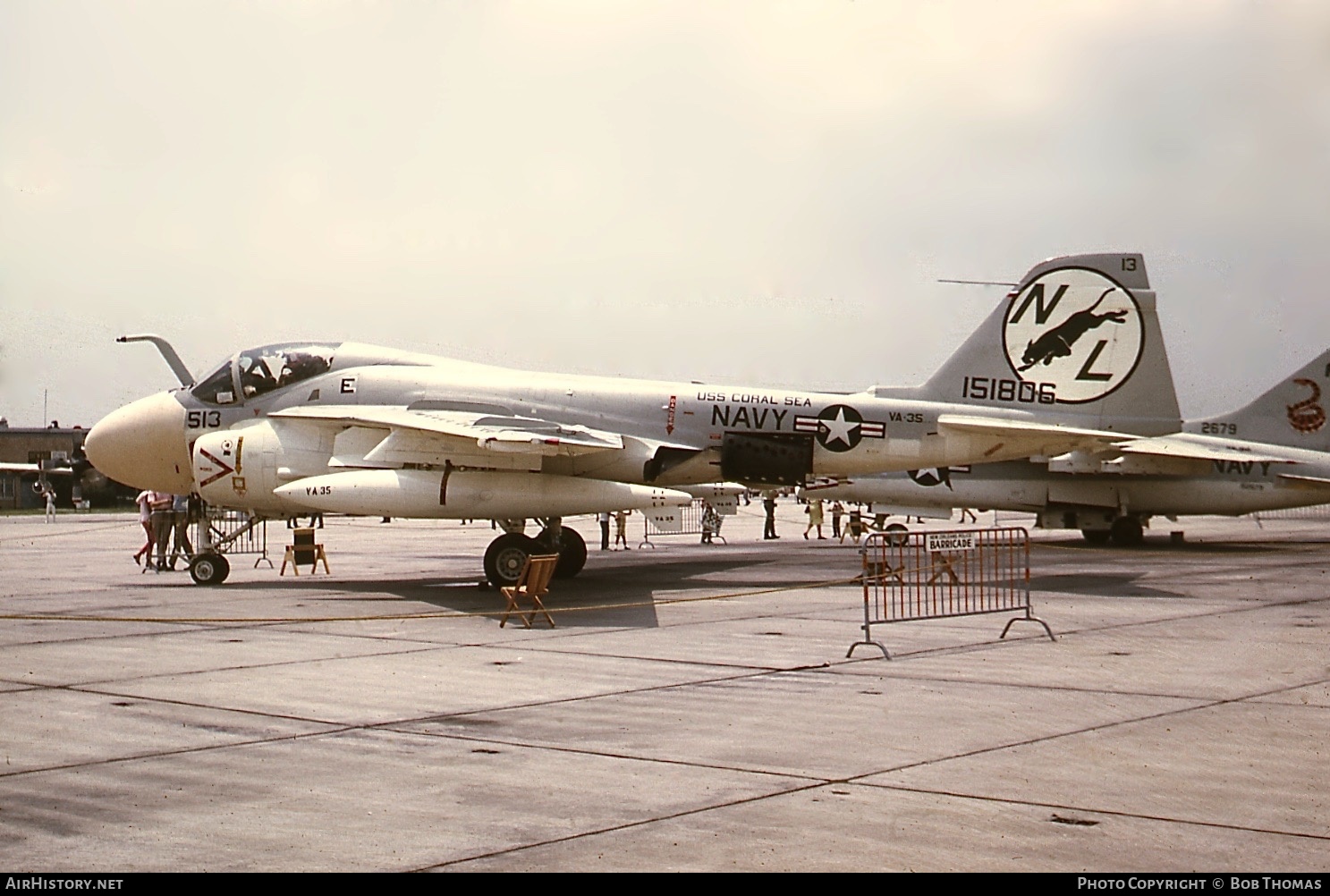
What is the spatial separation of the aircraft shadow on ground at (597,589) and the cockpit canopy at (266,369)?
3.15 metres

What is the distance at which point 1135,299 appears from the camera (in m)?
22.2

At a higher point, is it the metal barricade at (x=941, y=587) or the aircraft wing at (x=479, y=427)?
the aircraft wing at (x=479, y=427)

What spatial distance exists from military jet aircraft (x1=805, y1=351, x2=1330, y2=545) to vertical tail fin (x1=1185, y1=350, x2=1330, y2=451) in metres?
0.02

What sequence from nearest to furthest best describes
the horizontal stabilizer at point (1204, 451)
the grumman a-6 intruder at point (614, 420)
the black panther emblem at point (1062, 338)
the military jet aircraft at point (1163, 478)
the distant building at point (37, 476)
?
the grumman a-6 intruder at point (614, 420) → the black panther emblem at point (1062, 338) → the horizontal stabilizer at point (1204, 451) → the military jet aircraft at point (1163, 478) → the distant building at point (37, 476)

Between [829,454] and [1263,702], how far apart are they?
1158cm

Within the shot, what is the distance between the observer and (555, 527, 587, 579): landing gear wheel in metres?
22.2

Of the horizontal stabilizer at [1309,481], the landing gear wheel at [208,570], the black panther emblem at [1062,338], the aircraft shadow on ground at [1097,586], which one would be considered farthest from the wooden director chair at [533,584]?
the horizontal stabilizer at [1309,481]

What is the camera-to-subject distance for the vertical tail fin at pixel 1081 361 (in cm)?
2178

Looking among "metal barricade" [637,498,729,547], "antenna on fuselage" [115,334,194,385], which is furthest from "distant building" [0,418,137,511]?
"antenna on fuselage" [115,334,194,385]

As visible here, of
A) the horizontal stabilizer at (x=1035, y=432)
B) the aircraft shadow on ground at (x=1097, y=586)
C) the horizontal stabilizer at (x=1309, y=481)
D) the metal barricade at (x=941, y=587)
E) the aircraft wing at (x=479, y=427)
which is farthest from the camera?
the horizontal stabilizer at (x=1309, y=481)

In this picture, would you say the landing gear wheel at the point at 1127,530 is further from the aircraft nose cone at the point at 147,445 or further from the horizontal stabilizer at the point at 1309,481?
the aircraft nose cone at the point at 147,445

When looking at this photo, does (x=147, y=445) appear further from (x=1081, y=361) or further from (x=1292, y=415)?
(x=1292, y=415)

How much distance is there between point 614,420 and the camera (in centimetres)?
2088
